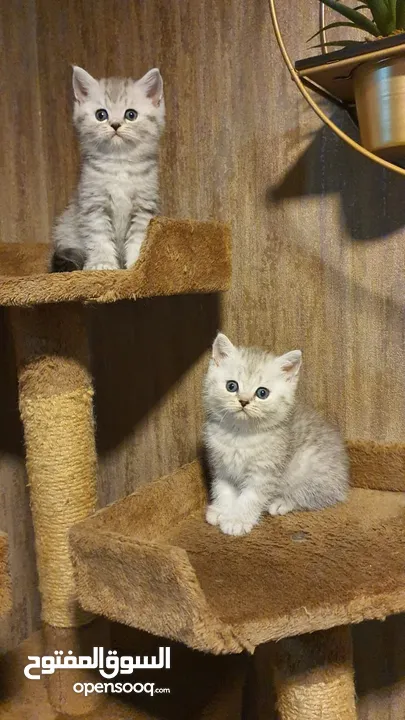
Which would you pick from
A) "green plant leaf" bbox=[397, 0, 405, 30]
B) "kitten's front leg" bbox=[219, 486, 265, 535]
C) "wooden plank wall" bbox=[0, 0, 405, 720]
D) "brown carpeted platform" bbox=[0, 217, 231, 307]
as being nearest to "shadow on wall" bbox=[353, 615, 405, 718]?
"wooden plank wall" bbox=[0, 0, 405, 720]

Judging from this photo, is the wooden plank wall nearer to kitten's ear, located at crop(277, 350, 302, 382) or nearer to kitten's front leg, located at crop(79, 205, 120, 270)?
kitten's ear, located at crop(277, 350, 302, 382)

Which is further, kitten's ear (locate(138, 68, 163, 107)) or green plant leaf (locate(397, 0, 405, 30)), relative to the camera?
kitten's ear (locate(138, 68, 163, 107))

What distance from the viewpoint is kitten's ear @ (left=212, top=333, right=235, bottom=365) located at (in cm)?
123

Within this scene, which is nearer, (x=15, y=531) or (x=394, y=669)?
(x=394, y=669)

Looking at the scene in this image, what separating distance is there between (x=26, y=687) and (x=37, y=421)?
0.63 m

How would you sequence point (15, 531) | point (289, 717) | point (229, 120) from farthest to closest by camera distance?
point (15, 531) → point (229, 120) → point (289, 717)

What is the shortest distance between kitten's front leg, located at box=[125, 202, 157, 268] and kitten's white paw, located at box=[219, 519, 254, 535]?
0.55 metres

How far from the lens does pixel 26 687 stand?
4.49 feet

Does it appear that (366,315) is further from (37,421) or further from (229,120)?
(37,421)

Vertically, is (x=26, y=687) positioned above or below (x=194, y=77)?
below

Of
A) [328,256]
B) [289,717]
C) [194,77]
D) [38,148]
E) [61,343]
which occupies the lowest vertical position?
[289,717]

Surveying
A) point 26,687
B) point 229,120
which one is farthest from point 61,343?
point 26,687

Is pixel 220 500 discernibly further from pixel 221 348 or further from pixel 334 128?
pixel 334 128

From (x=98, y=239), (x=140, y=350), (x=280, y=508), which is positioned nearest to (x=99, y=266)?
(x=98, y=239)
